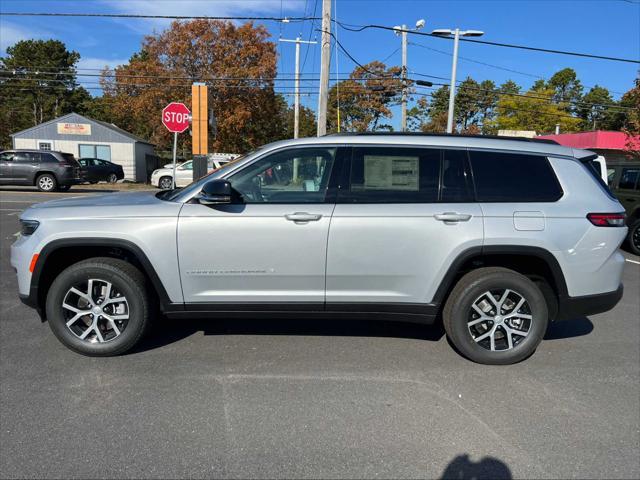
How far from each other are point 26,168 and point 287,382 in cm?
2017

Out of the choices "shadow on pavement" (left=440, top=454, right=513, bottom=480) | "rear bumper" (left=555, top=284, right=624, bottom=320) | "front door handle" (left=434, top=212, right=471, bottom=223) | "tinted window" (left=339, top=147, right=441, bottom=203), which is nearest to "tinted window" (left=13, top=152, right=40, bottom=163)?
"tinted window" (left=339, top=147, right=441, bottom=203)

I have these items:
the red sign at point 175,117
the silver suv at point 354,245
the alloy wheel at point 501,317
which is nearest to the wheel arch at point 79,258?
the silver suv at point 354,245

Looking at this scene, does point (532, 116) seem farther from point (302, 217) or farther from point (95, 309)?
point (95, 309)

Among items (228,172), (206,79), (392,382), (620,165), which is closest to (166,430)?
(392,382)

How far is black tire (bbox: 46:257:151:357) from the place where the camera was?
3.66 m

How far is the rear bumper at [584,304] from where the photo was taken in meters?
3.79

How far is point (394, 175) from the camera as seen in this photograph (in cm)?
376

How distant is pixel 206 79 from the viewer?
96.9 feet

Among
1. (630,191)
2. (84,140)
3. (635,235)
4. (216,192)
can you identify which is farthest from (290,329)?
(84,140)

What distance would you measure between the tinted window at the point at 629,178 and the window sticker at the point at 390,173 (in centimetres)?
882

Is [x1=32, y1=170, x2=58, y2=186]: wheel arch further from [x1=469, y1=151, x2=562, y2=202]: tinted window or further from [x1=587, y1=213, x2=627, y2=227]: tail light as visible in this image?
[x1=587, y1=213, x2=627, y2=227]: tail light

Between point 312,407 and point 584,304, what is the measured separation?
2.37 meters

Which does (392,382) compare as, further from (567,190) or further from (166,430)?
(567,190)

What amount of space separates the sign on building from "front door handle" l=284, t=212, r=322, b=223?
3125 centimetres
